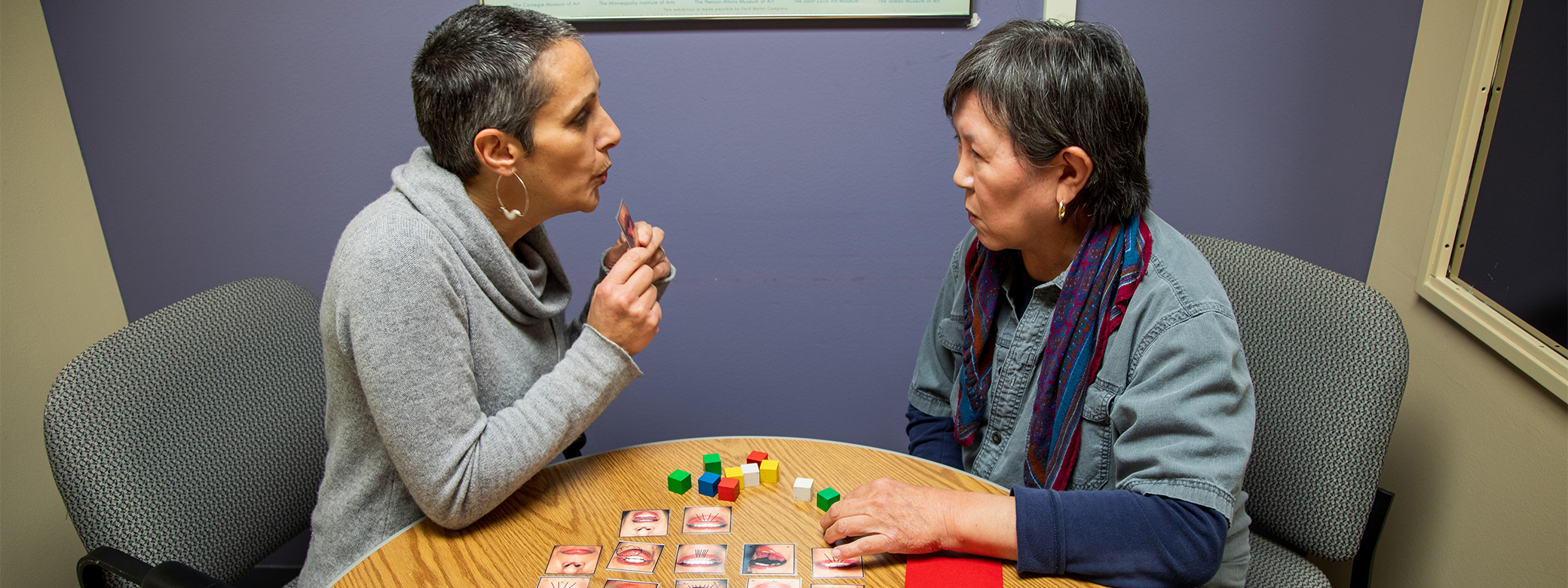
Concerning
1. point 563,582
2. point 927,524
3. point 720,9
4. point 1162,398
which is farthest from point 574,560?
point 720,9

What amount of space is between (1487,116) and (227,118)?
296 cm

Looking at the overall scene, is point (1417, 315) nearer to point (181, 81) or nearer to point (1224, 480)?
point (1224, 480)

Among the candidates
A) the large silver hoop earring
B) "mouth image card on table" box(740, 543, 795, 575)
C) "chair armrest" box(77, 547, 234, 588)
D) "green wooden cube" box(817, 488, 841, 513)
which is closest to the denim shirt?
"green wooden cube" box(817, 488, 841, 513)

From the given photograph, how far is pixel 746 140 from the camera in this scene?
2.22m

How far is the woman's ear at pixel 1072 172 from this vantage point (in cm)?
122

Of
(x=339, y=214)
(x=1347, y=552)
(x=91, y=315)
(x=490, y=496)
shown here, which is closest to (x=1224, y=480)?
(x=1347, y=552)

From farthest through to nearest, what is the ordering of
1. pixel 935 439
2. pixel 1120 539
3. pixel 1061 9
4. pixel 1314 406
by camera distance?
pixel 1061 9 < pixel 935 439 < pixel 1314 406 < pixel 1120 539

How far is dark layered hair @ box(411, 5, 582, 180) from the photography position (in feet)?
4.22

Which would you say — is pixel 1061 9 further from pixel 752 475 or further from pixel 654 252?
pixel 752 475

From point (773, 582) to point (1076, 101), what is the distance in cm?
81

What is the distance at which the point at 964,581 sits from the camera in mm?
1106

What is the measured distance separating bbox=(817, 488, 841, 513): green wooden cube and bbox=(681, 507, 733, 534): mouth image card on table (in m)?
0.14

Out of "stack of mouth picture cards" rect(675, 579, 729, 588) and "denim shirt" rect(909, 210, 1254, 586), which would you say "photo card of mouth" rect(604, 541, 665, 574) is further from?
"denim shirt" rect(909, 210, 1254, 586)

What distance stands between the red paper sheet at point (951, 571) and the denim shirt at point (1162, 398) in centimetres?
24
